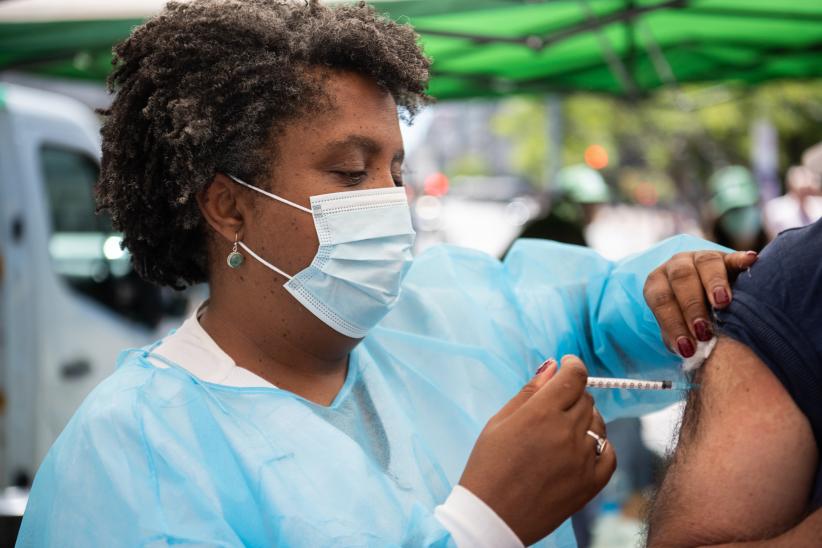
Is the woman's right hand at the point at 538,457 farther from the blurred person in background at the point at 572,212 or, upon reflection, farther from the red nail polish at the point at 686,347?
the blurred person in background at the point at 572,212

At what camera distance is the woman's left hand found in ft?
4.92

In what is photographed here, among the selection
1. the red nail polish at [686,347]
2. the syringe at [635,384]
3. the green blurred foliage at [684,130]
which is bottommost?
the green blurred foliage at [684,130]

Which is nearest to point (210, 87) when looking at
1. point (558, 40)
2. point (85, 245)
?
point (85, 245)

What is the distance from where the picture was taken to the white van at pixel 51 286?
Answer: 4.54 metres

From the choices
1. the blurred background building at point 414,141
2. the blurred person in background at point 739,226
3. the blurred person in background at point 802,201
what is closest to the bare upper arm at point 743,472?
the blurred background building at point 414,141

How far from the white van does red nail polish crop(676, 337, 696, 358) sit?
3567mm

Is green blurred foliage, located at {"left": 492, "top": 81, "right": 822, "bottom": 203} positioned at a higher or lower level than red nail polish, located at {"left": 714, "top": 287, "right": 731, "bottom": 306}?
lower

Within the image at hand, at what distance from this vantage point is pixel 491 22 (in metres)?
5.33

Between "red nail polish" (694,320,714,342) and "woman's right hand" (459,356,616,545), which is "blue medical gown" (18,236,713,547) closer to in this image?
"woman's right hand" (459,356,616,545)

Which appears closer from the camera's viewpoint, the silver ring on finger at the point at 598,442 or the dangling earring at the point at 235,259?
the silver ring on finger at the point at 598,442

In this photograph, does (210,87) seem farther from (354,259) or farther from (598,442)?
(598,442)

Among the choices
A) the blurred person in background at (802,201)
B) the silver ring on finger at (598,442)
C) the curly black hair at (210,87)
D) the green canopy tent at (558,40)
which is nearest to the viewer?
the silver ring on finger at (598,442)

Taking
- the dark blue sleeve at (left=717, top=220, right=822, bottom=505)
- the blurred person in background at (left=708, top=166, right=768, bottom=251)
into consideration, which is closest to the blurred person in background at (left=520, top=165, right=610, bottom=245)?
the blurred person in background at (left=708, top=166, right=768, bottom=251)

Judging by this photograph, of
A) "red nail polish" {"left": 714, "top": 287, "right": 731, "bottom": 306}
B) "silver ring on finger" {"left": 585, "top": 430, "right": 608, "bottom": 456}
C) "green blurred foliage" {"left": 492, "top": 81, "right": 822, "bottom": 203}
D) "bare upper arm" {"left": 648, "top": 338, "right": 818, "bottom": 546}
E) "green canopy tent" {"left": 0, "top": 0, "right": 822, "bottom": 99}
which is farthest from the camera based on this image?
"green blurred foliage" {"left": 492, "top": 81, "right": 822, "bottom": 203}
